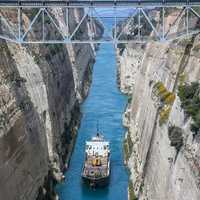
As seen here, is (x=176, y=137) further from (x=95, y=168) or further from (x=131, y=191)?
(x=95, y=168)

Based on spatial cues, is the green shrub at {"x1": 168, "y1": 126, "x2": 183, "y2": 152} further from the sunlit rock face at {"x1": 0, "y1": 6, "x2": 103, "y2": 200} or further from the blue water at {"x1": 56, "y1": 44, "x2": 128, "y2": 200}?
the blue water at {"x1": 56, "y1": 44, "x2": 128, "y2": 200}

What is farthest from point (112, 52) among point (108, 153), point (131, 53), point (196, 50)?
point (196, 50)

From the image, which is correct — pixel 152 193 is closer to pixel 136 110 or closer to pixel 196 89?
pixel 196 89

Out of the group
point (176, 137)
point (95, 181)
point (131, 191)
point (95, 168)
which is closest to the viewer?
point (176, 137)

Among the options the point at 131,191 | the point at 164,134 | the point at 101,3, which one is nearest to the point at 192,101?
the point at 164,134

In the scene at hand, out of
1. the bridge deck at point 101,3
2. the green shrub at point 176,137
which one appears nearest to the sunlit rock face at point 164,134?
the green shrub at point 176,137

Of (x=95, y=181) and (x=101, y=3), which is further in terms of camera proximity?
(x=95, y=181)

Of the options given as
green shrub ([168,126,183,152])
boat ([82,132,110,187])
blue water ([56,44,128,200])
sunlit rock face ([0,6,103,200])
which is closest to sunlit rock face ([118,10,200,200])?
green shrub ([168,126,183,152])
